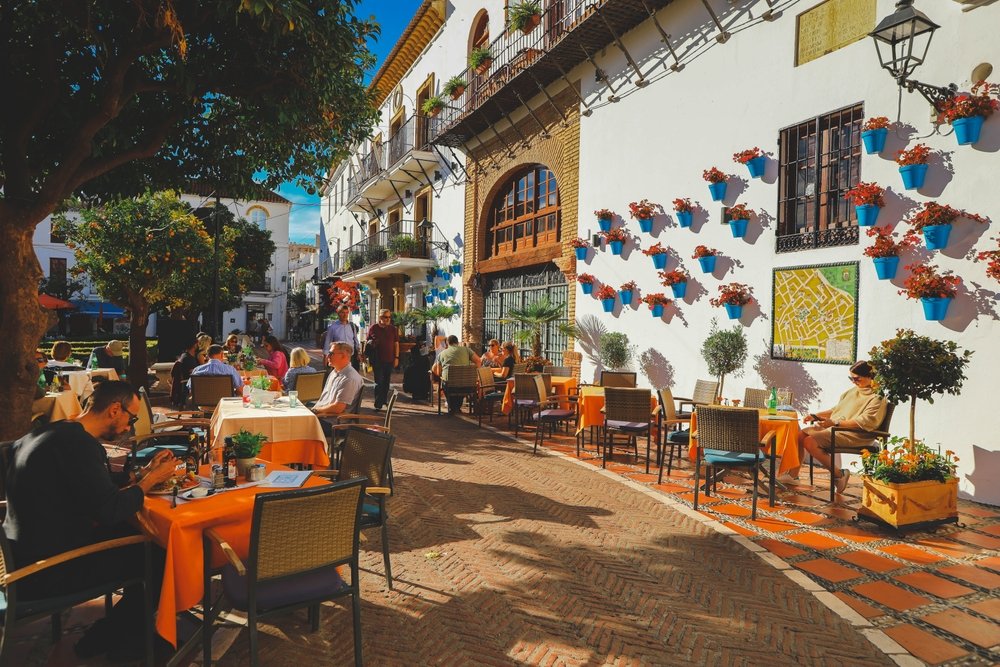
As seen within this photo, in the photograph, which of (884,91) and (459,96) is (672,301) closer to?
(884,91)

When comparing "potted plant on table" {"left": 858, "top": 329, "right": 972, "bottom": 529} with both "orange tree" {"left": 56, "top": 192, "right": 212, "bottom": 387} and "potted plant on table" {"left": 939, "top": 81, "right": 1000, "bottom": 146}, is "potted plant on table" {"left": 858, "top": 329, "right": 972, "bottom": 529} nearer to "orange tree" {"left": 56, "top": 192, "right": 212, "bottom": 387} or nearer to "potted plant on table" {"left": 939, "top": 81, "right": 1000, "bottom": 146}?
"potted plant on table" {"left": 939, "top": 81, "right": 1000, "bottom": 146}

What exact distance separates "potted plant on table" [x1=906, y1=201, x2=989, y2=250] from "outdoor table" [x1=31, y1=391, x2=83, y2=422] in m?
10.0

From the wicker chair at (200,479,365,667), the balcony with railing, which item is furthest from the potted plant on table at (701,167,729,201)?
the wicker chair at (200,479,365,667)

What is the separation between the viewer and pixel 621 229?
11211 mm

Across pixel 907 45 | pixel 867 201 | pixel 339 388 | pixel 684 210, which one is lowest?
pixel 339 388

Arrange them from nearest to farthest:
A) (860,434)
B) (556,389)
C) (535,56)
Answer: (860,434), (556,389), (535,56)

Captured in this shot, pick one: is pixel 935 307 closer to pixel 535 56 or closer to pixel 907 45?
pixel 907 45

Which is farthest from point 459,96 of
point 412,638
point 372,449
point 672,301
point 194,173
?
point 412,638

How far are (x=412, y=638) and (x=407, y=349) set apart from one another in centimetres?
1564

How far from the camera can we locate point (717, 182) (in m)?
9.07

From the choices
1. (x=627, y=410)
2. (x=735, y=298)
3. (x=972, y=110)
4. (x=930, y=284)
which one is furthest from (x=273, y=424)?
(x=972, y=110)

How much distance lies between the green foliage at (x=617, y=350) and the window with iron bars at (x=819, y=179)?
348 cm

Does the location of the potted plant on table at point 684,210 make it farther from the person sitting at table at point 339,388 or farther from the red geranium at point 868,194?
the person sitting at table at point 339,388

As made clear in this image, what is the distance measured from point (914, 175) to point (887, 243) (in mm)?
756
